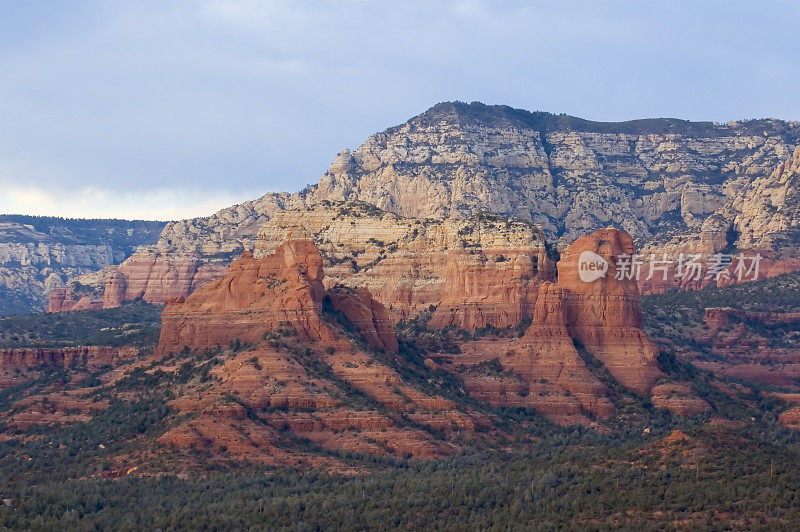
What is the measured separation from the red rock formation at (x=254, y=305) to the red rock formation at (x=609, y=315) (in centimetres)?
2254

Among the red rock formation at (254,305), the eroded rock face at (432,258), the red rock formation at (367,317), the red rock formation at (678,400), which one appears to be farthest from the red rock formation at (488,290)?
the red rock formation at (254,305)

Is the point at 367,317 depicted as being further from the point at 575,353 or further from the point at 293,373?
the point at 575,353

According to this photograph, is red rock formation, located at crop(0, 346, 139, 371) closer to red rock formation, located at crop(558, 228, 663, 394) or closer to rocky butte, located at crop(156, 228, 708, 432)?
rocky butte, located at crop(156, 228, 708, 432)

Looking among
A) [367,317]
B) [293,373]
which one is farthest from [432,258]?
[293,373]

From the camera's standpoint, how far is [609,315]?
15112cm

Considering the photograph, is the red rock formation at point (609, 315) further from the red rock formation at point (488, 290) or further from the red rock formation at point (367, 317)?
the red rock formation at point (367, 317)

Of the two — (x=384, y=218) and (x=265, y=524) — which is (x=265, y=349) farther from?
(x=384, y=218)

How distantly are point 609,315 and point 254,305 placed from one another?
30.7 m

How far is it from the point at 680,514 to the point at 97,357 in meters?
67.0

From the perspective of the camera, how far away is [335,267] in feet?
572

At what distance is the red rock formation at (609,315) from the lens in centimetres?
14912

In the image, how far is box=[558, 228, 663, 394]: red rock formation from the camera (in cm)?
14912

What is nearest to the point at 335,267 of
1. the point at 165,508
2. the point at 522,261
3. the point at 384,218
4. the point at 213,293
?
the point at 384,218

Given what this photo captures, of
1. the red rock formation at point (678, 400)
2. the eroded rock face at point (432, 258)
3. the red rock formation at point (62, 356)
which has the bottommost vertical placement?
the red rock formation at point (678, 400)
